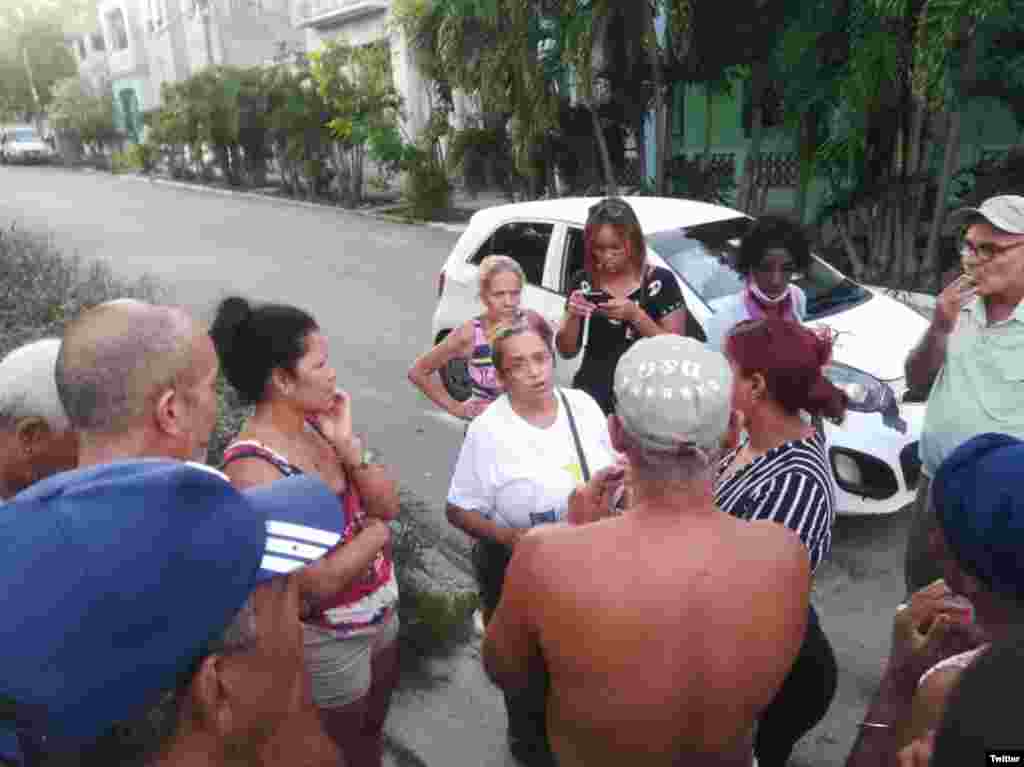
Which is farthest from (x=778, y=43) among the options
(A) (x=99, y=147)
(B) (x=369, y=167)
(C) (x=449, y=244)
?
(A) (x=99, y=147)

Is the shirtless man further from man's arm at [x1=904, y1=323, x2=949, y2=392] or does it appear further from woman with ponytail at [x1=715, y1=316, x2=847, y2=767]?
man's arm at [x1=904, y1=323, x2=949, y2=392]

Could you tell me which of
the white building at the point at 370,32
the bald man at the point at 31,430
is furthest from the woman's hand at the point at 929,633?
the white building at the point at 370,32

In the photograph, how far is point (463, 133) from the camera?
15.1 m

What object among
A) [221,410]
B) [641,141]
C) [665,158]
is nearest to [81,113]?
[641,141]

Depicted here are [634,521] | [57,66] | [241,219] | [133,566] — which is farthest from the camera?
[57,66]

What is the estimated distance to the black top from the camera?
11.9 feet

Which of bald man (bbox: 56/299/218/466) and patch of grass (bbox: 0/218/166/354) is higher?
bald man (bbox: 56/299/218/466)

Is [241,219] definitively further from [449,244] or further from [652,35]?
[652,35]

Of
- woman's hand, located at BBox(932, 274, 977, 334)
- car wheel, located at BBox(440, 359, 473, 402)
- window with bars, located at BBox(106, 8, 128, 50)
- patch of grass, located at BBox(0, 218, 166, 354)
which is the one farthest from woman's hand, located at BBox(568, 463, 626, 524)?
window with bars, located at BBox(106, 8, 128, 50)

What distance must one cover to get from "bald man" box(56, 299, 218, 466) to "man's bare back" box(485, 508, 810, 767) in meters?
0.75

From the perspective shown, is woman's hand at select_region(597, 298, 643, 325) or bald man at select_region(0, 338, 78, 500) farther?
woman's hand at select_region(597, 298, 643, 325)

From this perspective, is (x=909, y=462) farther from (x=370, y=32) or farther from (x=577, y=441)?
(x=370, y=32)

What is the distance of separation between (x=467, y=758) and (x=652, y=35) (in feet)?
34.7

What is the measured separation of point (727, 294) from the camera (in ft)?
16.6
